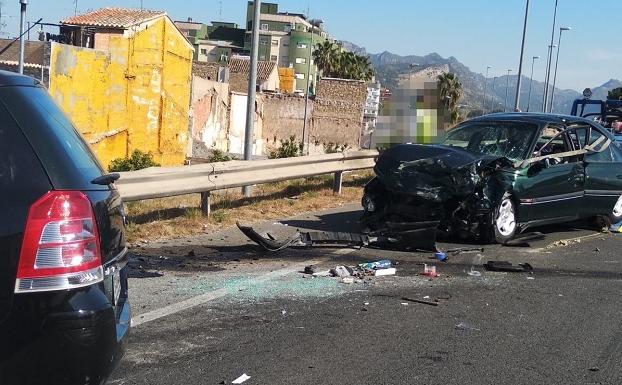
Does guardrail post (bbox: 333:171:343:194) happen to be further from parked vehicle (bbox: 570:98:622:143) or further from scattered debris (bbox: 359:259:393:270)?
parked vehicle (bbox: 570:98:622:143)

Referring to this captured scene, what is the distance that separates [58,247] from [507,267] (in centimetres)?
550

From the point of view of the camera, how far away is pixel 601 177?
9.85 metres

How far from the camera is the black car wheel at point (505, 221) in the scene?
833 centimetres

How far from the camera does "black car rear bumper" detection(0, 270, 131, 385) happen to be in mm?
2674

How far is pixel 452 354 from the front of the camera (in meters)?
4.71

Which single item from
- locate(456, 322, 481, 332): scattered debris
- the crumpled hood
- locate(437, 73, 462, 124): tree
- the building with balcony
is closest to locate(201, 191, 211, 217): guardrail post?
the crumpled hood

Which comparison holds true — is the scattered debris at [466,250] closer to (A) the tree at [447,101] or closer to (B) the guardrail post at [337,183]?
(B) the guardrail post at [337,183]

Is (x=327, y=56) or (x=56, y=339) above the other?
(x=327, y=56)

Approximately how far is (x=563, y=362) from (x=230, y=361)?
228 centimetres

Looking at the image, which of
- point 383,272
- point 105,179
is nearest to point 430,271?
point 383,272

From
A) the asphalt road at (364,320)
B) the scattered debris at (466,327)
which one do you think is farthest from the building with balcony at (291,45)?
the scattered debris at (466,327)

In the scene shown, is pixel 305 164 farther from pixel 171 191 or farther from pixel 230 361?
→ pixel 230 361

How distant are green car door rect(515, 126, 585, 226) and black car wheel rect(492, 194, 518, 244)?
0.63ft

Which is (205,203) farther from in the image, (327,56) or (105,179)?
(327,56)
